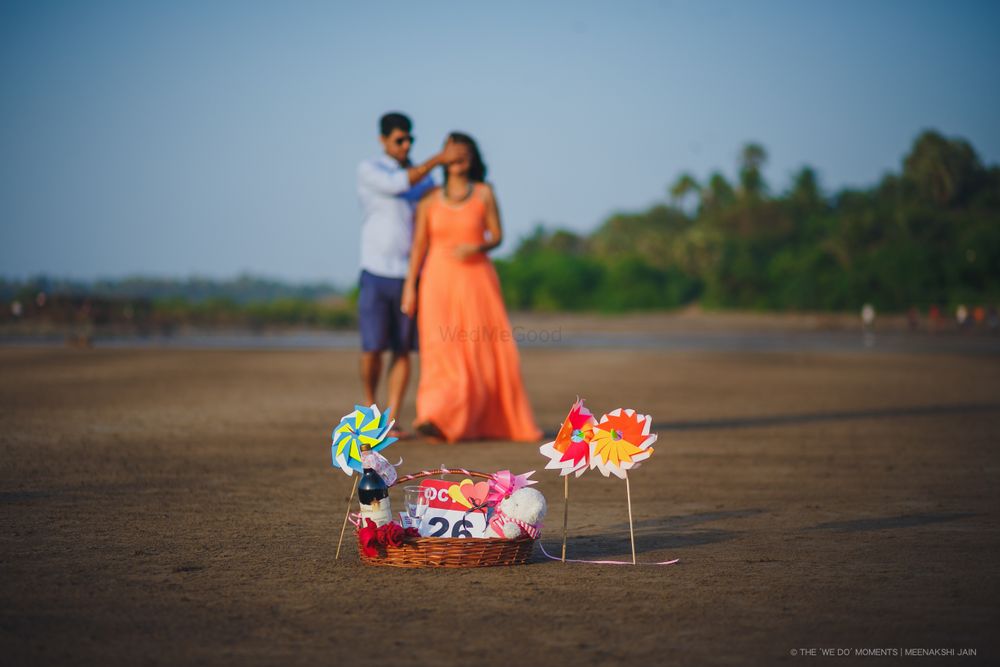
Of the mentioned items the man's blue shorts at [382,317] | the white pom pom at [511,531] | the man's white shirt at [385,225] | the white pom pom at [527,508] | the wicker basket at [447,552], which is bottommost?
the wicker basket at [447,552]

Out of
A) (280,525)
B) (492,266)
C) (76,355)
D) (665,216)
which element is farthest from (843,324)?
(665,216)

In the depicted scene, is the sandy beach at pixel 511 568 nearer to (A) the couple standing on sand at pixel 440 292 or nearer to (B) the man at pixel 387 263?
(A) the couple standing on sand at pixel 440 292

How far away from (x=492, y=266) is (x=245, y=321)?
3897cm

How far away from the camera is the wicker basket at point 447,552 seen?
5.07 m

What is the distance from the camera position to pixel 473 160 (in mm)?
9938

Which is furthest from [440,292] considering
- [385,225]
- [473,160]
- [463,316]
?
[473,160]

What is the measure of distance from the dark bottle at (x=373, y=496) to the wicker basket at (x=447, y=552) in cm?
14

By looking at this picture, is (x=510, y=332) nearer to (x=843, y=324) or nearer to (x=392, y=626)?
(x=392, y=626)

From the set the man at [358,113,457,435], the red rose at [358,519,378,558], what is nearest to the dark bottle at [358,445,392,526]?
the red rose at [358,519,378,558]

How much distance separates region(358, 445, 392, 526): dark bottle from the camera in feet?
16.8

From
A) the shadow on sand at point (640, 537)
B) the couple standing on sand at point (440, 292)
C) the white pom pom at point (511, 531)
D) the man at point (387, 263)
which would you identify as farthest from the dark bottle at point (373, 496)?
the man at point (387, 263)

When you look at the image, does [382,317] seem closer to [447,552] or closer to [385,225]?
[385,225]

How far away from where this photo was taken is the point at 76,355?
78.0ft

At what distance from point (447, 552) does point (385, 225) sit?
5448mm
